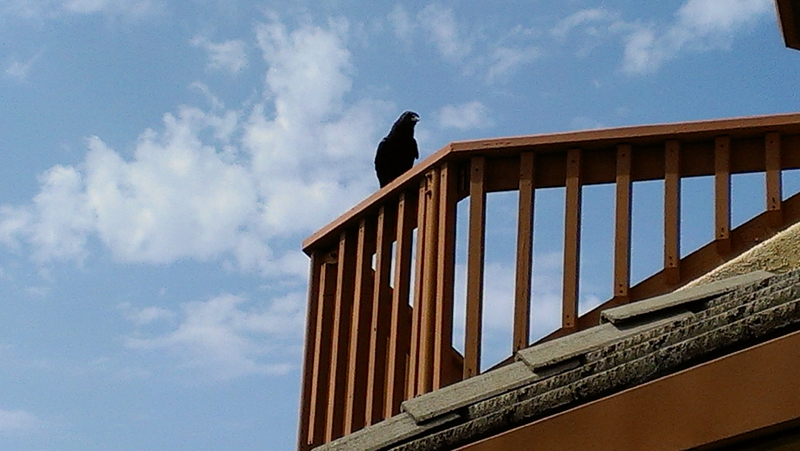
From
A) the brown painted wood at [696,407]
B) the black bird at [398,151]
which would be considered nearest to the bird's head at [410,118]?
the black bird at [398,151]

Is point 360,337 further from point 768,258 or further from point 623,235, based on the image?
point 768,258

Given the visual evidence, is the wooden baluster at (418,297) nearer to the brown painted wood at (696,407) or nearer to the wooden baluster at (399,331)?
the wooden baluster at (399,331)

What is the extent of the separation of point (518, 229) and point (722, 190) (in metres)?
0.58

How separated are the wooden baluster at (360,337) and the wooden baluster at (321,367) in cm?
15

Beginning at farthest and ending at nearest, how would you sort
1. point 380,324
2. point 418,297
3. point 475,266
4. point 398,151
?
1. point 398,151
2. point 380,324
3. point 418,297
4. point 475,266

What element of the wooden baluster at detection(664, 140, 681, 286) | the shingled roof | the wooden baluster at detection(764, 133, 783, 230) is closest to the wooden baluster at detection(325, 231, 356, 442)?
the wooden baluster at detection(664, 140, 681, 286)

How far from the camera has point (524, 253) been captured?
3.35 meters

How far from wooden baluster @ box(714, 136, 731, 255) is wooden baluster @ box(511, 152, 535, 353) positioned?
0.51m

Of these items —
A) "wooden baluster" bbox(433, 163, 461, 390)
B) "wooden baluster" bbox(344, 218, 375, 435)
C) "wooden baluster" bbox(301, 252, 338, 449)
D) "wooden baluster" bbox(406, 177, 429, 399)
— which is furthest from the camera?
"wooden baluster" bbox(301, 252, 338, 449)

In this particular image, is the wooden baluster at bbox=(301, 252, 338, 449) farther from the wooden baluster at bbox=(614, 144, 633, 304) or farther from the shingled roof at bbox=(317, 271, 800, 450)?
the shingled roof at bbox=(317, 271, 800, 450)

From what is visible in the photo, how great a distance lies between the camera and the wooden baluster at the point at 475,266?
133 inches

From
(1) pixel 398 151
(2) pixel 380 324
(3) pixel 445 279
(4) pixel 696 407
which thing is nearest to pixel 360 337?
(2) pixel 380 324

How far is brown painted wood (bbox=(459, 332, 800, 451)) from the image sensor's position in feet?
4.62

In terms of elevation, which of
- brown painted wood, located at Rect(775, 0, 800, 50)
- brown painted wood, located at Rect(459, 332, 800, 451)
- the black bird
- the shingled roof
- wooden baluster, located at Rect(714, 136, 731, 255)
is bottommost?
brown painted wood, located at Rect(459, 332, 800, 451)
